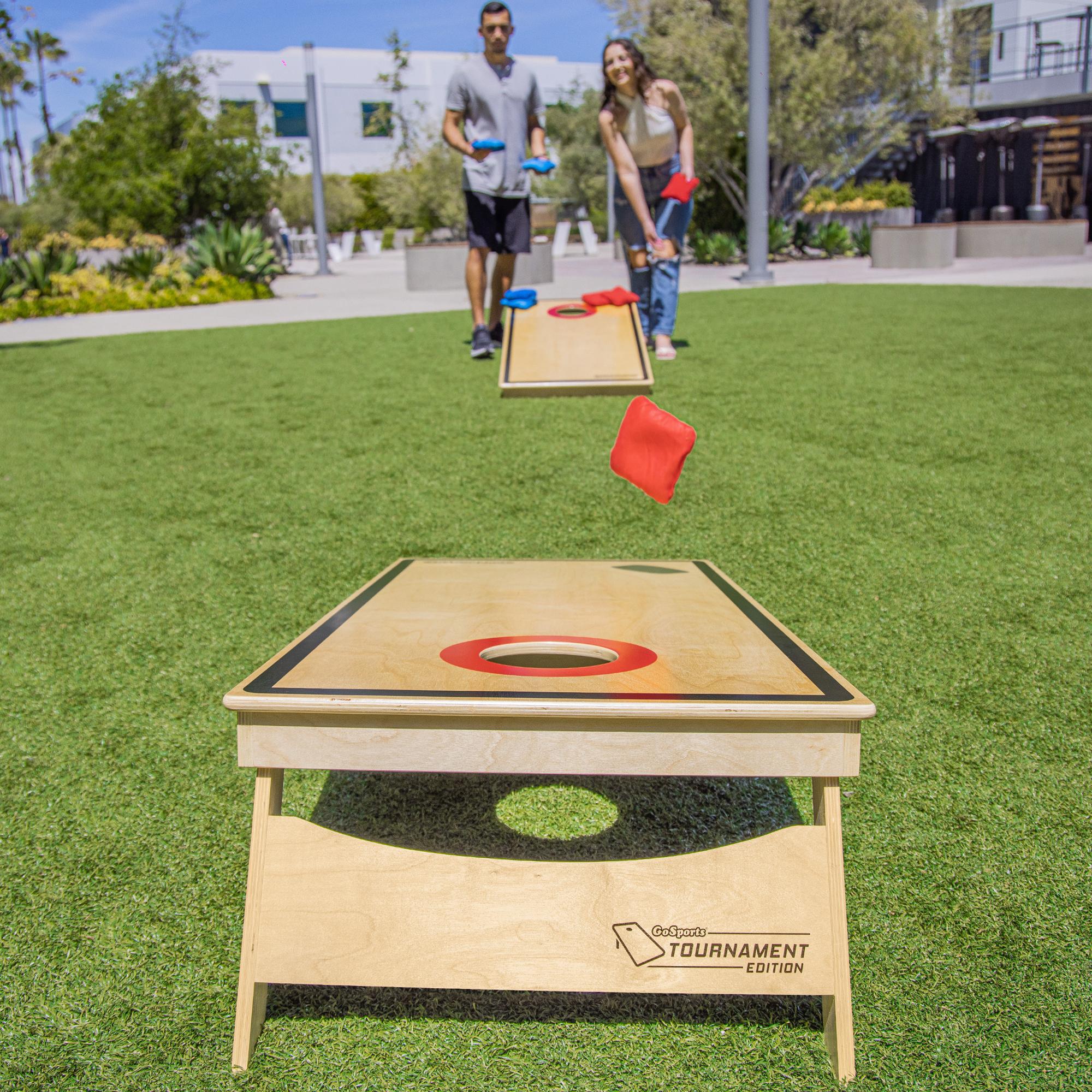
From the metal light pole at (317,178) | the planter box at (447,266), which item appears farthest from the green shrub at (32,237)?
the planter box at (447,266)

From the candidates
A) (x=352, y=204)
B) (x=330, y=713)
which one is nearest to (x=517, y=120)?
(x=330, y=713)

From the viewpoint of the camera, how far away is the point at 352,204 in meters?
44.3

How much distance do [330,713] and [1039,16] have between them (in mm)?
30932

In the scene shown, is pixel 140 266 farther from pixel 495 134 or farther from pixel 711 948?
pixel 711 948

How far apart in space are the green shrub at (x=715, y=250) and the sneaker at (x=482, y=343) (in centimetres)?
1316

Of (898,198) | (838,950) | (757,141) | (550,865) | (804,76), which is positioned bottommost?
(838,950)

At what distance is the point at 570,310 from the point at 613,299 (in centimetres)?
27

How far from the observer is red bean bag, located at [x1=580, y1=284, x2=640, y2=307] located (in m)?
6.27

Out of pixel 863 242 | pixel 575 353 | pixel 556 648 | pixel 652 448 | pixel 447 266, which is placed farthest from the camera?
pixel 863 242

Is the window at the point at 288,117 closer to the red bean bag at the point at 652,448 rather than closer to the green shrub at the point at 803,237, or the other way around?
the green shrub at the point at 803,237

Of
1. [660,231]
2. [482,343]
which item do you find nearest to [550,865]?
[660,231]

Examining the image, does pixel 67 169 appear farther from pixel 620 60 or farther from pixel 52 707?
pixel 52 707

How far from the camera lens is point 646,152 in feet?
20.1

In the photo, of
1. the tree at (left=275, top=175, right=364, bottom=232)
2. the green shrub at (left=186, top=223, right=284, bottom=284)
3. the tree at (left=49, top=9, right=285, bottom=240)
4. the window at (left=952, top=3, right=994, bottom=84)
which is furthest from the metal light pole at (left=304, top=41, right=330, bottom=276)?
the tree at (left=275, top=175, right=364, bottom=232)
